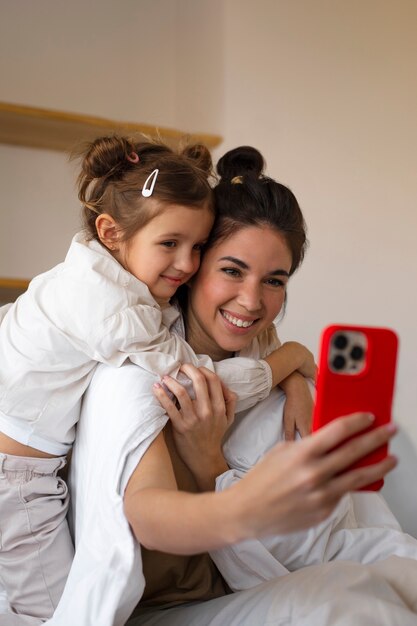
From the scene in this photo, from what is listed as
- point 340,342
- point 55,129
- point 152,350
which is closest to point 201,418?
point 152,350

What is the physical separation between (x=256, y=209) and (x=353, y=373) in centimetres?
60

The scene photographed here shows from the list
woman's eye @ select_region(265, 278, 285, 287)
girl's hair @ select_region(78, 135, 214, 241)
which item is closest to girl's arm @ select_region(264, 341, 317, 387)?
woman's eye @ select_region(265, 278, 285, 287)

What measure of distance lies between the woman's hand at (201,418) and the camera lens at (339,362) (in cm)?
38

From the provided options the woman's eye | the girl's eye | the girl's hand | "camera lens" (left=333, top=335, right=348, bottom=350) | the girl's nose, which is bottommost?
the girl's hand

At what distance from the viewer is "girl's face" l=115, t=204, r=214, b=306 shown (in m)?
1.31

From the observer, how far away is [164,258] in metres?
1.30

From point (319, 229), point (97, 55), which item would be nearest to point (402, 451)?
point (319, 229)

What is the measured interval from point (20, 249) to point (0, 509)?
1.30 metres

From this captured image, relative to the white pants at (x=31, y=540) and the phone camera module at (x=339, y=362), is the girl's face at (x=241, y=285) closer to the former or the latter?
the white pants at (x=31, y=540)

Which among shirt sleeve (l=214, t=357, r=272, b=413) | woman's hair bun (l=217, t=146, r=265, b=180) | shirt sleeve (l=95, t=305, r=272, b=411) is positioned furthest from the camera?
woman's hair bun (l=217, t=146, r=265, b=180)

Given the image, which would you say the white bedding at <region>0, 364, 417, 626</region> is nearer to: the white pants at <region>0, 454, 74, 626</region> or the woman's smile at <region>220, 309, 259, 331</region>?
the white pants at <region>0, 454, 74, 626</region>

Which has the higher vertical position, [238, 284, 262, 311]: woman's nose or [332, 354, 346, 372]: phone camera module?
[238, 284, 262, 311]: woman's nose

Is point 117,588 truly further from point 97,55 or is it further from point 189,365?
point 97,55

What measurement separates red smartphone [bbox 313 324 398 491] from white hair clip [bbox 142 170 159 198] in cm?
57
